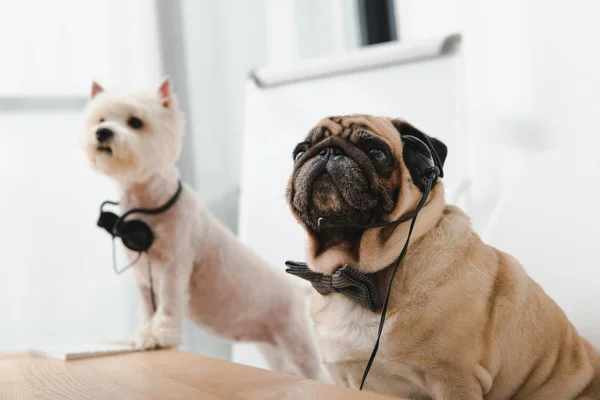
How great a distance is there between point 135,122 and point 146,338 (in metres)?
0.50

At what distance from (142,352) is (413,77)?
1.10 meters

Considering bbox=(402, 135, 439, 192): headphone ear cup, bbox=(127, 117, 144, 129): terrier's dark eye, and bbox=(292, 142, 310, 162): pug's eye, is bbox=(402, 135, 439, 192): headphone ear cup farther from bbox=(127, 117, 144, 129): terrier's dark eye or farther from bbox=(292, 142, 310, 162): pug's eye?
bbox=(127, 117, 144, 129): terrier's dark eye

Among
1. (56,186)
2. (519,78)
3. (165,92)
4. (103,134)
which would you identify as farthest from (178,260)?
(519,78)

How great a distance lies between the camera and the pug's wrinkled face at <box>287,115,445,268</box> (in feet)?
2.90

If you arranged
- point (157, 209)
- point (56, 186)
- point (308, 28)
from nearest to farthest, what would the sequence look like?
point (157, 209), point (56, 186), point (308, 28)

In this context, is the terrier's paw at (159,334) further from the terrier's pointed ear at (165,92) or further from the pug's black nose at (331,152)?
the pug's black nose at (331,152)

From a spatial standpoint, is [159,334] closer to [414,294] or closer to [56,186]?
[414,294]

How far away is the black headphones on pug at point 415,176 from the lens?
2.87ft

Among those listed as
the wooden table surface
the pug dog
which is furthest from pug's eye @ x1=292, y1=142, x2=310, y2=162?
the wooden table surface

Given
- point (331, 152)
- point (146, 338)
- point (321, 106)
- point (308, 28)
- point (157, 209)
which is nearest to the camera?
point (331, 152)

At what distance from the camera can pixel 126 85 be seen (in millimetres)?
2143

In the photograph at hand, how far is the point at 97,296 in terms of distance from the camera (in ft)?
7.06

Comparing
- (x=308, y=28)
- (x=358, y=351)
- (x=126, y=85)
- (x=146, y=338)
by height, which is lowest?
(x=146, y=338)

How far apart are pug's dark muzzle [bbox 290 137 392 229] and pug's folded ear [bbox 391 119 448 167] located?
0.11 metres
